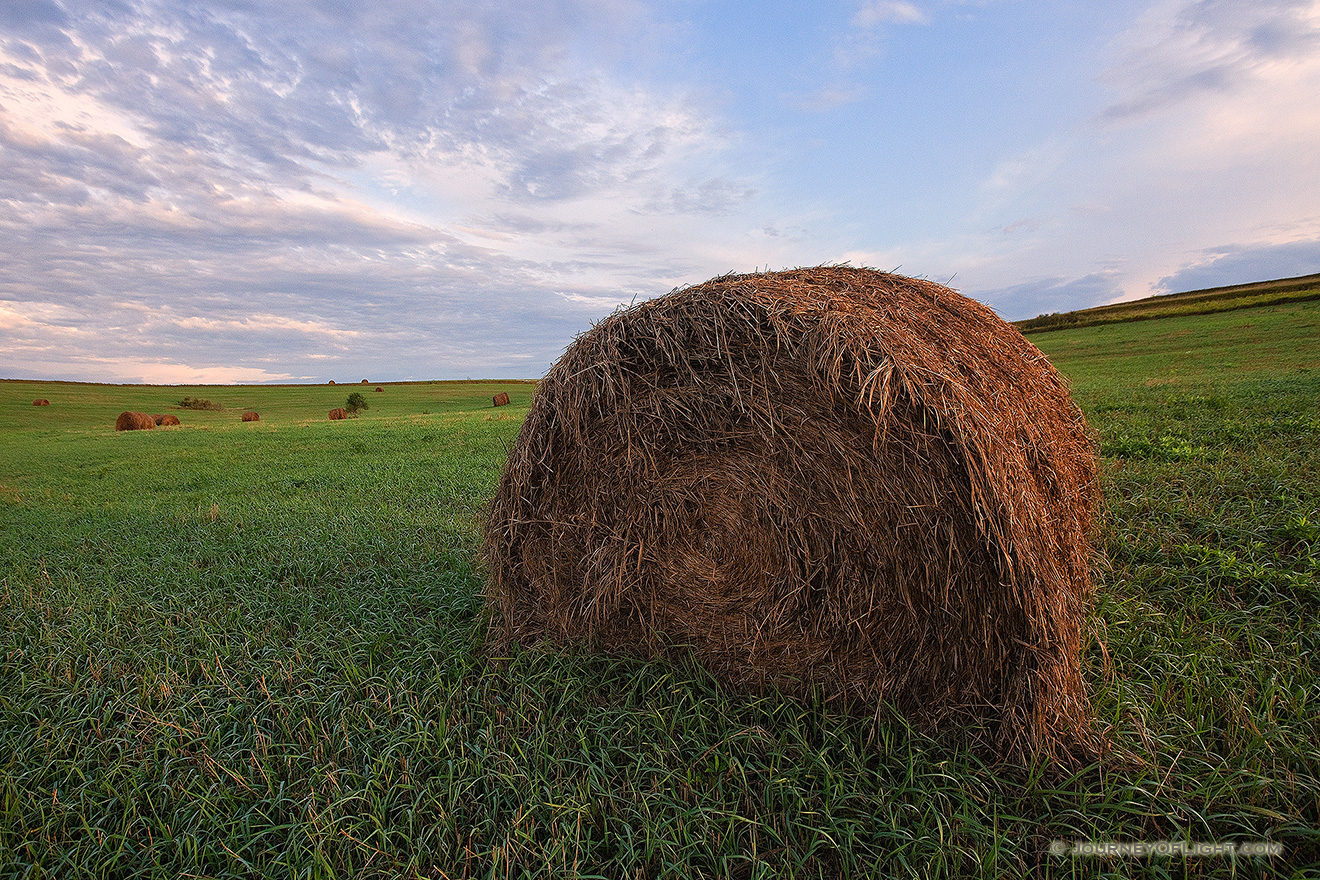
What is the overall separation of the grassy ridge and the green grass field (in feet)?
137

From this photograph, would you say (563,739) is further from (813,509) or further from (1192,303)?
(1192,303)

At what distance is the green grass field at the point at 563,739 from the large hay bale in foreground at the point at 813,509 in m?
0.29

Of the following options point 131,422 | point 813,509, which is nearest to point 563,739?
point 813,509

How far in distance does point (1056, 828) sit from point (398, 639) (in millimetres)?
4145

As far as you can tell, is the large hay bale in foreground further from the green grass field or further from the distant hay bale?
the distant hay bale

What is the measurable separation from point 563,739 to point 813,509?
1.93 meters

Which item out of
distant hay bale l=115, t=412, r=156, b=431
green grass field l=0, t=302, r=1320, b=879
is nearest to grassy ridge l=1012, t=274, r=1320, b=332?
green grass field l=0, t=302, r=1320, b=879

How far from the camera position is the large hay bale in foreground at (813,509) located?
297 cm

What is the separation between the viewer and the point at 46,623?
191 inches

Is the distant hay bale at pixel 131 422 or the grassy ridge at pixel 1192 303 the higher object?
the grassy ridge at pixel 1192 303

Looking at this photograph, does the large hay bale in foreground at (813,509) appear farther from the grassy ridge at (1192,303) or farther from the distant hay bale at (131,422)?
the grassy ridge at (1192,303)

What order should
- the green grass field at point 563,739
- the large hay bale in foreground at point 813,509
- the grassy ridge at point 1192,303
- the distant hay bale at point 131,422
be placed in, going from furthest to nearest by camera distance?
1. the grassy ridge at point 1192,303
2. the distant hay bale at point 131,422
3. the large hay bale in foreground at point 813,509
4. the green grass field at point 563,739

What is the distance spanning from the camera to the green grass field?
8.46 feet

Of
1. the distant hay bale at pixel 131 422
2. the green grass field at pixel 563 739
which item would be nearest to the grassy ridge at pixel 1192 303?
the green grass field at pixel 563 739
